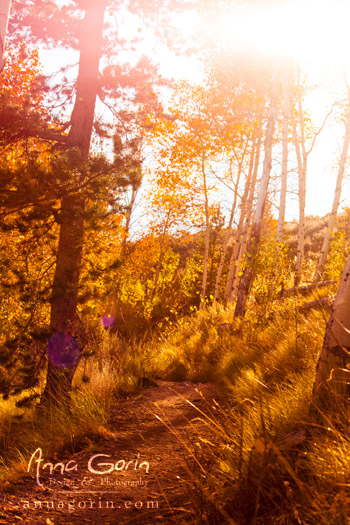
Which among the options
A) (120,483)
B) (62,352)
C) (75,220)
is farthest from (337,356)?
(62,352)

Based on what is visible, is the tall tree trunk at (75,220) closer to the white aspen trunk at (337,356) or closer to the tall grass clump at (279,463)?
the tall grass clump at (279,463)

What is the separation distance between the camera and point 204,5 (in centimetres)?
1091

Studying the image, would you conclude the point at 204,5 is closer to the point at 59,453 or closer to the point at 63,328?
the point at 63,328

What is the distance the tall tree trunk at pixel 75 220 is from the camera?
568 cm

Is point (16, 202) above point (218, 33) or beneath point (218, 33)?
beneath

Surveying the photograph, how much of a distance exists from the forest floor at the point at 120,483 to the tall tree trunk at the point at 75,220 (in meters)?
1.93

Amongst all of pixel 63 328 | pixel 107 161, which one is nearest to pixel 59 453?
pixel 63 328

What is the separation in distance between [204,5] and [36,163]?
9.29 m

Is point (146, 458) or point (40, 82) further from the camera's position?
point (40, 82)

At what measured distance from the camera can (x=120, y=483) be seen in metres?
2.98

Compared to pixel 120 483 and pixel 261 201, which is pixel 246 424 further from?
pixel 261 201

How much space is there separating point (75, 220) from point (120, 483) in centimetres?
382

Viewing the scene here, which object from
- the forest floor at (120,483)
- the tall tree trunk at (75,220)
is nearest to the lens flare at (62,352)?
the tall tree trunk at (75,220)

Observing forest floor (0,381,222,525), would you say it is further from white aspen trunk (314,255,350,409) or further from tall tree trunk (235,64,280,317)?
tall tree trunk (235,64,280,317)
